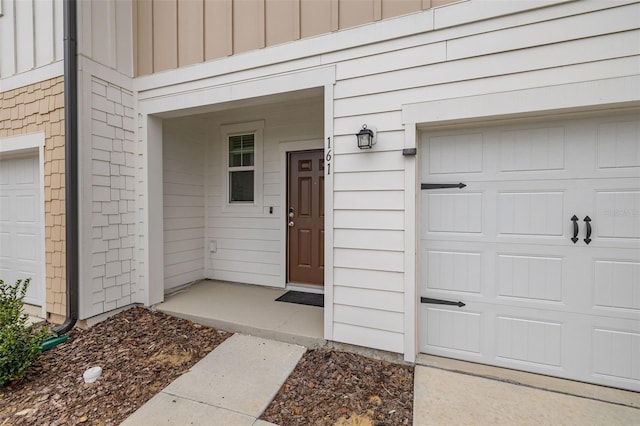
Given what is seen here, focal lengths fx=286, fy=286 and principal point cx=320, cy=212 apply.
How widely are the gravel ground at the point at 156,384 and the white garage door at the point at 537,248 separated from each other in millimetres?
685

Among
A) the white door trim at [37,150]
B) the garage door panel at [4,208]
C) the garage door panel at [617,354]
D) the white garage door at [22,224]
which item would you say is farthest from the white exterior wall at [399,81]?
the garage door panel at [4,208]

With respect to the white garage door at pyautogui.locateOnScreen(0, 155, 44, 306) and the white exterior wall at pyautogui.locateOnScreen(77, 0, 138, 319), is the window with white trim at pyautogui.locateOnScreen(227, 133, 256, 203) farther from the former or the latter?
the white garage door at pyautogui.locateOnScreen(0, 155, 44, 306)

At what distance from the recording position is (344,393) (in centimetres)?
205

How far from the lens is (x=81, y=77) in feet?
9.72

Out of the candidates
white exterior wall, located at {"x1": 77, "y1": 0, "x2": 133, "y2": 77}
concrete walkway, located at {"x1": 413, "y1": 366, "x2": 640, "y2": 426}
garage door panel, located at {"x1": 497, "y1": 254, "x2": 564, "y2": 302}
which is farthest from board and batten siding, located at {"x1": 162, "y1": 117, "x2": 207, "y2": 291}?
garage door panel, located at {"x1": 497, "y1": 254, "x2": 564, "y2": 302}

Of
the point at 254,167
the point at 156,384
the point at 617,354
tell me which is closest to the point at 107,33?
the point at 254,167

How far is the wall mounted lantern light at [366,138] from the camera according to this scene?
240 centimetres

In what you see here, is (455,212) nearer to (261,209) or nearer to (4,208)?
(261,209)

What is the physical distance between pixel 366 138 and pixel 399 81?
0.55m

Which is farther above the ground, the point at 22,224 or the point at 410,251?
the point at 22,224

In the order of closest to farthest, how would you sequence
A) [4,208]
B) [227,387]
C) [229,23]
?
[227,387], [229,23], [4,208]

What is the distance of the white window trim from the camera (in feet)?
13.8

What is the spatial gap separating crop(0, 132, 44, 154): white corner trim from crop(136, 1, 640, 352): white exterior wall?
2511 mm

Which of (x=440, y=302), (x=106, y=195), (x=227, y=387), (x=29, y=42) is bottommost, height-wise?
(x=227, y=387)
